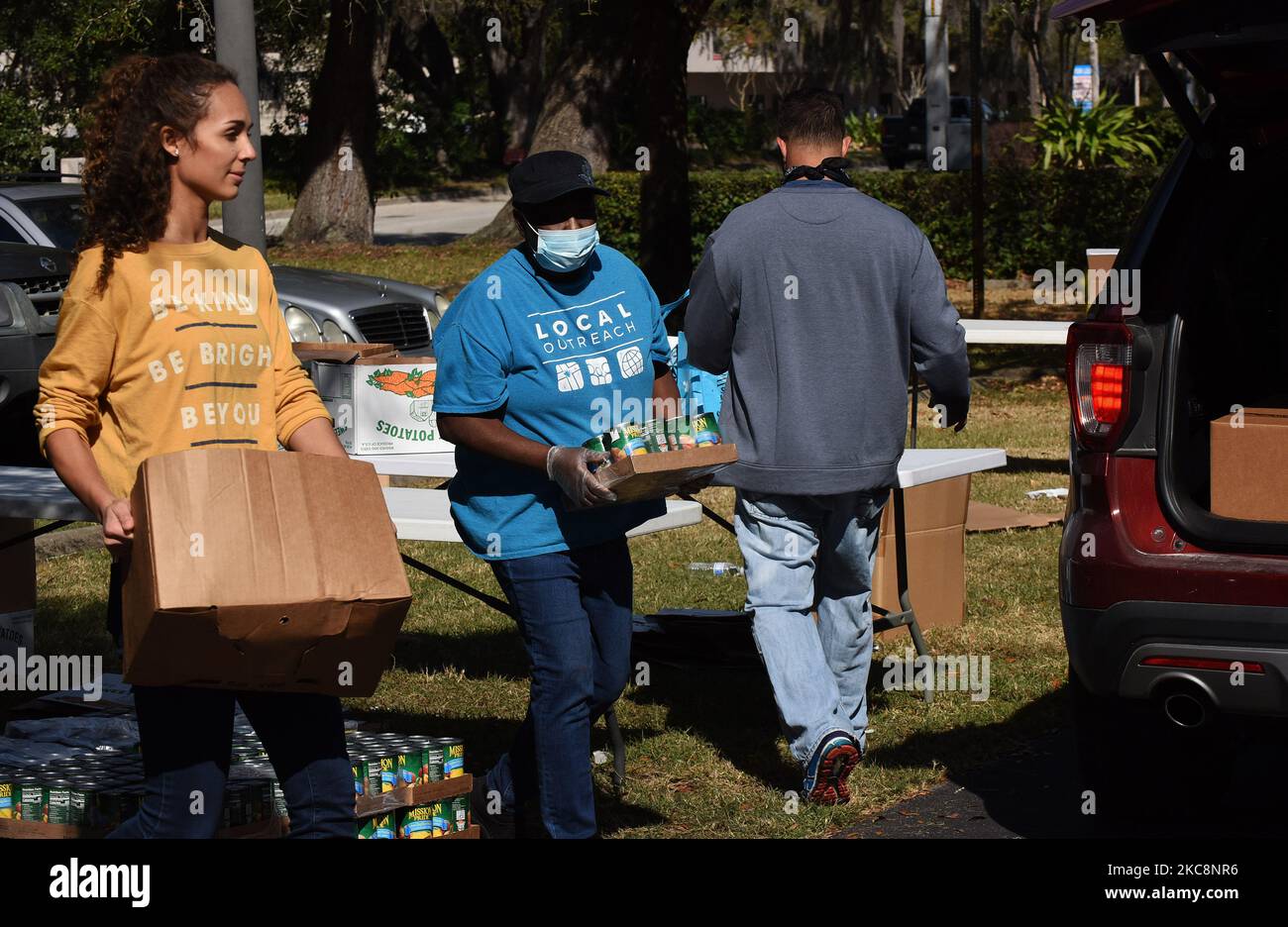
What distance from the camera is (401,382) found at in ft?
21.4

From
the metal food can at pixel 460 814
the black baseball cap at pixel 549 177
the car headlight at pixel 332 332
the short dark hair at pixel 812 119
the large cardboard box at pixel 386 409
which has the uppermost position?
the short dark hair at pixel 812 119

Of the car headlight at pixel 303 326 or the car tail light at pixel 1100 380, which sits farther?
the car headlight at pixel 303 326

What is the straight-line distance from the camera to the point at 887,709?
655 cm

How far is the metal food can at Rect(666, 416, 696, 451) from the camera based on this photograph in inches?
175

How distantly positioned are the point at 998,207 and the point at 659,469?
19398mm

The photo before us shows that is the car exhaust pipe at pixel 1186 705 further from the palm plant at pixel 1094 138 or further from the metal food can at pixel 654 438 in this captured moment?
the palm plant at pixel 1094 138

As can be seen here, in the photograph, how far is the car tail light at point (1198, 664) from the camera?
432 cm

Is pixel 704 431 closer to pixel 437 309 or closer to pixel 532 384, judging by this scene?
pixel 532 384

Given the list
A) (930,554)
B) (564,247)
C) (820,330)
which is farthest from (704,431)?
(930,554)

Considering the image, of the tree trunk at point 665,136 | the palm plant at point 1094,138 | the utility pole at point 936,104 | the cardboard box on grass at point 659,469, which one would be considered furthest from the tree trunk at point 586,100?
the cardboard box on grass at point 659,469

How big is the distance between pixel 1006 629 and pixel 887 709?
1.21 m

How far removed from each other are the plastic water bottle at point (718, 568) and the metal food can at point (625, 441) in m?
4.27

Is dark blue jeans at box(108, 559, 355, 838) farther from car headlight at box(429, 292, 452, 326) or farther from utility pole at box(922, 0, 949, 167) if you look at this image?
utility pole at box(922, 0, 949, 167)

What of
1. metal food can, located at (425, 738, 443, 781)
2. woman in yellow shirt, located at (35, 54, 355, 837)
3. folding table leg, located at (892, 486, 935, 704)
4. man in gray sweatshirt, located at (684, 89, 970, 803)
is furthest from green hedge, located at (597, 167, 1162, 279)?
woman in yellow shirt, located at (35, 54, 355, 837)
